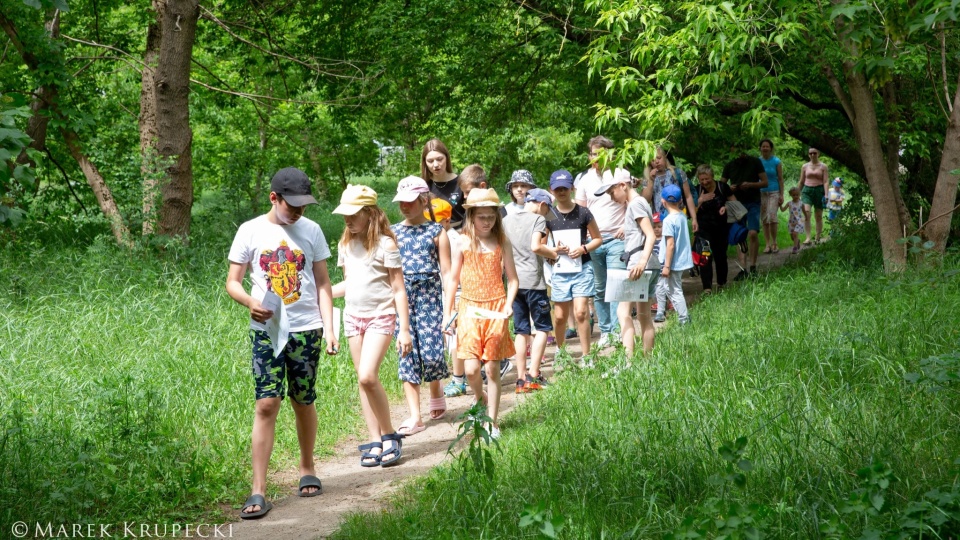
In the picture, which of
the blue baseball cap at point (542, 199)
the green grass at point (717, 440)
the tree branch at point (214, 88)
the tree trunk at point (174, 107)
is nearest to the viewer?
the green grass at point (717, 440)

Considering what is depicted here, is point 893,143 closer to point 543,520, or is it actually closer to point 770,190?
point 770,190

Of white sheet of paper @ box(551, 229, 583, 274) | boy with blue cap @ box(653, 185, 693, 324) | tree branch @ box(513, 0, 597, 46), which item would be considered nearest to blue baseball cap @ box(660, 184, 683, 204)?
boy with blue cap @ box(653, 185, 693, 324)

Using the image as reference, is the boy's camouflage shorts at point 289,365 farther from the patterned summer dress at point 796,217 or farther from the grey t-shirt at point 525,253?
the patterned summer dress at point 796,217

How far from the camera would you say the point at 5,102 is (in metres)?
4.63

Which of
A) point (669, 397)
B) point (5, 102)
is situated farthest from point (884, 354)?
point (5, 102)

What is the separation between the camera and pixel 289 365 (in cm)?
577

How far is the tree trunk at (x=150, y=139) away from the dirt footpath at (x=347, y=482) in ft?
18.4

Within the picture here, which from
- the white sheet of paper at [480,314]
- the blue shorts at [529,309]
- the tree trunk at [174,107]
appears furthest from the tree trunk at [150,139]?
the white sheet of paper at [480,314]

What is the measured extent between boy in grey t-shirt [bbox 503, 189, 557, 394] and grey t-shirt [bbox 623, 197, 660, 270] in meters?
0.69

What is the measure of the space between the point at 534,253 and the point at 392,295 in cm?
228

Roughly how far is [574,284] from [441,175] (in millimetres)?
1616

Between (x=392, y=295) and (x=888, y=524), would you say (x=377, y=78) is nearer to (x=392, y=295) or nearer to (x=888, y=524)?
(x=392, y=295)

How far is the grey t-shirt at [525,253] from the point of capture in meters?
8.78

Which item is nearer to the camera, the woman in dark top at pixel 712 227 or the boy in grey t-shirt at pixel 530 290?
the boy in grey t-shirt at pixel 530 290
